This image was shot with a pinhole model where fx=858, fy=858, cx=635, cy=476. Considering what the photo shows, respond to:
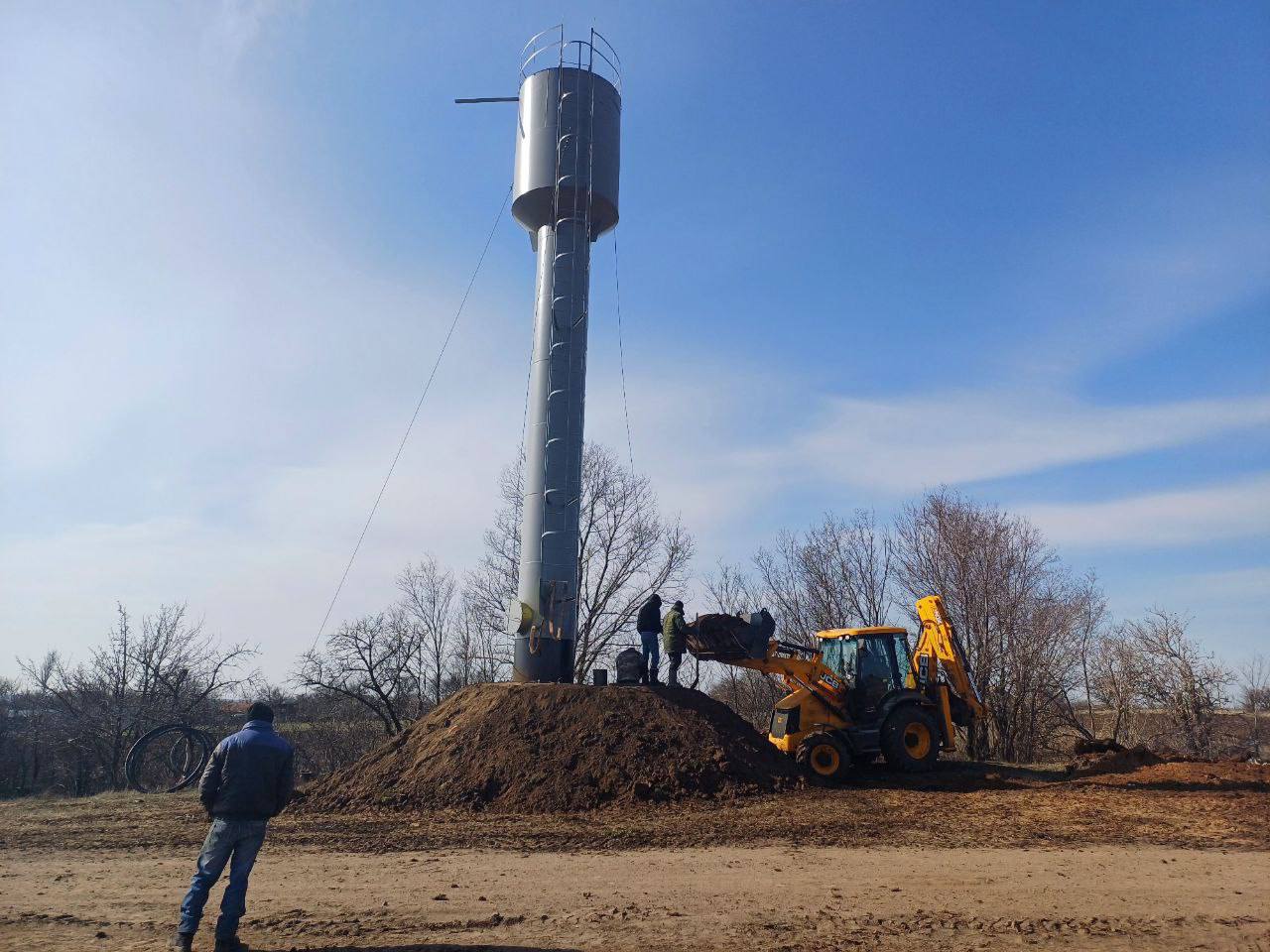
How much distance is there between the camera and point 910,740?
1583cm

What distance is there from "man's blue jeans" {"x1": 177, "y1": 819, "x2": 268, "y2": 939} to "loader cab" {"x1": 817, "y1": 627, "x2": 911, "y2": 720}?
12091 mm

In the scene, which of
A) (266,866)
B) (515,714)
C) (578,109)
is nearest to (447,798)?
(515,714)

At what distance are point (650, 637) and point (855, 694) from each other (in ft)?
13.2

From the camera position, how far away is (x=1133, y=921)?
6.96 m

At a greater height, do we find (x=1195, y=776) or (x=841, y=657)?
(x=841, y=657)

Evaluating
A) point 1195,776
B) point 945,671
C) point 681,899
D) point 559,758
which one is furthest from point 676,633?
point 1195,776

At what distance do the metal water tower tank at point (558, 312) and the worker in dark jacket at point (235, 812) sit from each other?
10.4 metres

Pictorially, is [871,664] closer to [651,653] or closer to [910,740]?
[910,740]

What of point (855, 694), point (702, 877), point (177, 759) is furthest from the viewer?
point (177, 759)

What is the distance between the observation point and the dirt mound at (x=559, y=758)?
12984 mm

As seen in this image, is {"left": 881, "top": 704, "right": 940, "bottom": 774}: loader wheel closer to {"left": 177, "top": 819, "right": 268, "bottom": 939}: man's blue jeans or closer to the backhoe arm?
the backhoe arm

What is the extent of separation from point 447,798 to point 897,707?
8.21m

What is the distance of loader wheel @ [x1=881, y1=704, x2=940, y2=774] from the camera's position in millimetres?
15414

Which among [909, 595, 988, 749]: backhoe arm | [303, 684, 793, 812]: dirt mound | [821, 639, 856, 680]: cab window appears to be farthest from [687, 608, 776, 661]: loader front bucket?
[909, 595, 988, 749]: backhoe arm
